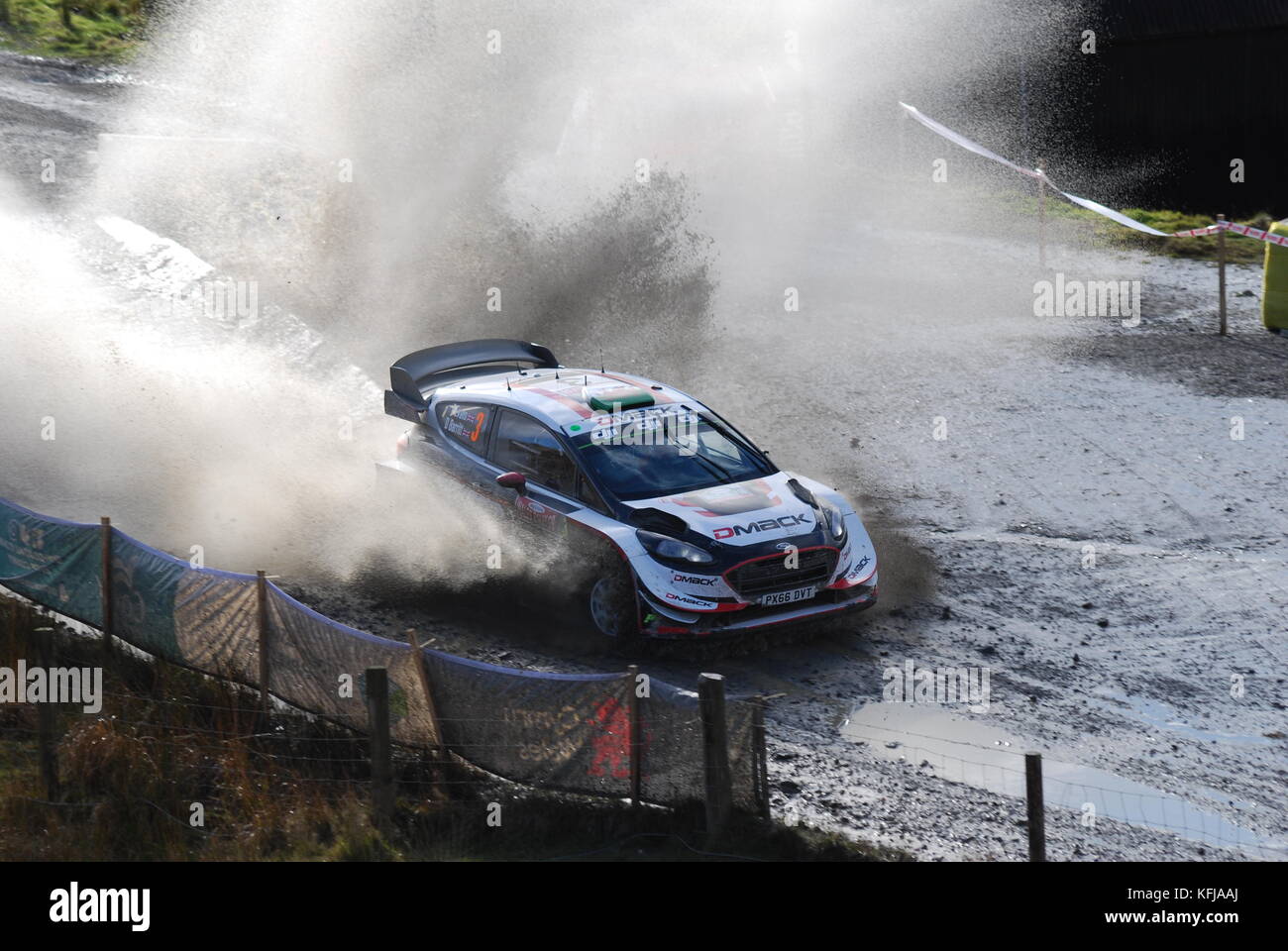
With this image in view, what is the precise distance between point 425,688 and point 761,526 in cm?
278

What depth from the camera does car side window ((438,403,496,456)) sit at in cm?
1072

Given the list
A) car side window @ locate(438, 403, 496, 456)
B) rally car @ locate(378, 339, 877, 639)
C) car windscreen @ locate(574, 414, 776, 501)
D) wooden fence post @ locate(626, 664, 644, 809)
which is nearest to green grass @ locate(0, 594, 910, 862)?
wooden fence post @ locate(626, 664, 644, 809)

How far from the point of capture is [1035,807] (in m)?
6.49

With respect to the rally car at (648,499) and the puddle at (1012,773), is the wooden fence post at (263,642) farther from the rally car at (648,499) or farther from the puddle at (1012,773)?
the puddle at (1012,773)

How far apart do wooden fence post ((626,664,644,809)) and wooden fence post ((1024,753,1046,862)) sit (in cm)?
191

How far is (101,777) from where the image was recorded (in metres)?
7.82

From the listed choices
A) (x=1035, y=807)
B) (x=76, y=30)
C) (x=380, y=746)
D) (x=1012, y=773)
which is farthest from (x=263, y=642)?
(x=76, y=30)

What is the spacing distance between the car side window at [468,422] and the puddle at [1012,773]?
11.8 ft

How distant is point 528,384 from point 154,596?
327 cm

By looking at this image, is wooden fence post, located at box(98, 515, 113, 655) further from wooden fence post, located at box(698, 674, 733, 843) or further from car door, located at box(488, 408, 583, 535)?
wooden fence post, located at box(698, 674, 733, 843)

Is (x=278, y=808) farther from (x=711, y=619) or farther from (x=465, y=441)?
(x=465, y=441)

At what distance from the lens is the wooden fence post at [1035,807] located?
646cm
